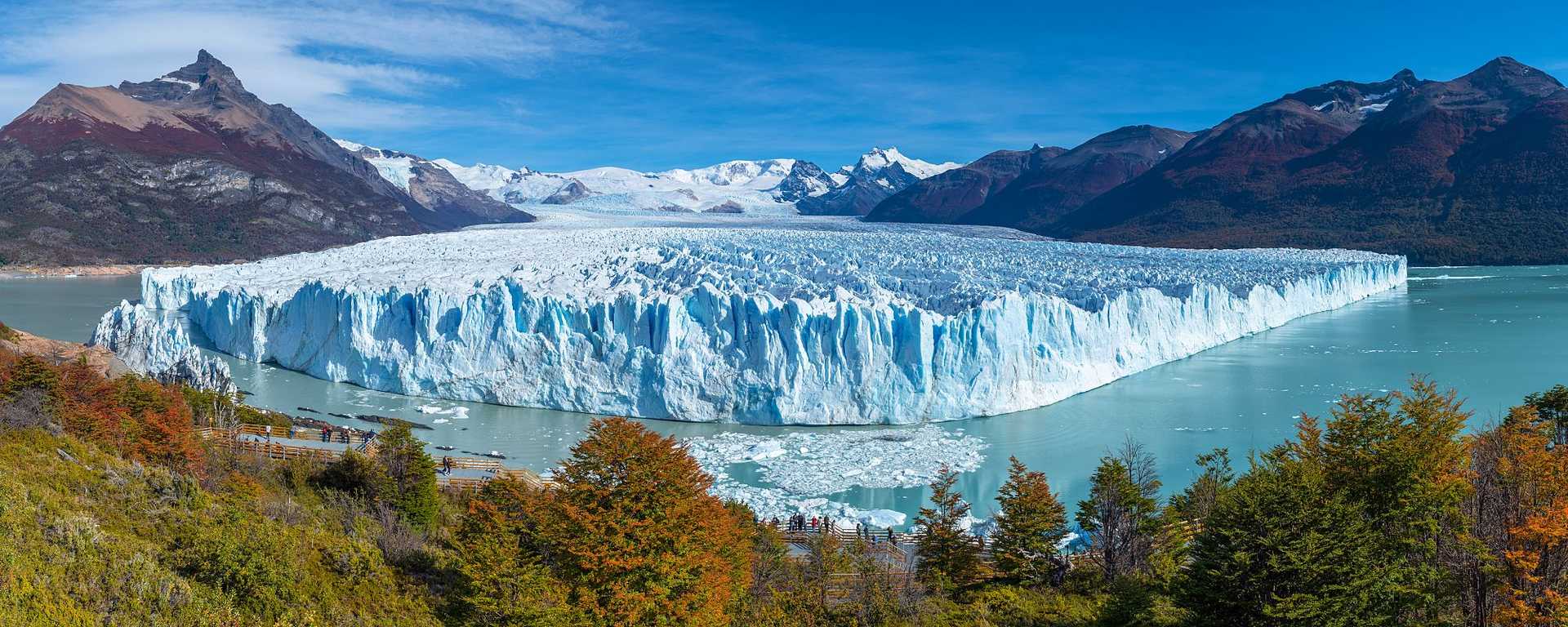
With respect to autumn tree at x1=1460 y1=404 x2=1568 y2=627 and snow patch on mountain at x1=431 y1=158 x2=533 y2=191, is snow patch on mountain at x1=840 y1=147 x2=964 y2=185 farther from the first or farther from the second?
autumn tree at x1=1460 y1=404 x2=1568 y2=627

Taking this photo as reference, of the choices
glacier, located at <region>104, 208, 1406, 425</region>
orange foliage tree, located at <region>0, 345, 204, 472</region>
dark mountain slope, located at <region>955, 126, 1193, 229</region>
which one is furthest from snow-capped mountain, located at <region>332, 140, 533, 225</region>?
orange foliage tree, located at <region>0, 345, 204, 472</region>

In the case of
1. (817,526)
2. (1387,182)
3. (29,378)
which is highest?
(1387,182)

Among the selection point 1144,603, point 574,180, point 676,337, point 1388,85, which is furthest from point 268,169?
point 1388,85

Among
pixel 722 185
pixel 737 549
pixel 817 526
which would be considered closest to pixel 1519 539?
pixel 737 549

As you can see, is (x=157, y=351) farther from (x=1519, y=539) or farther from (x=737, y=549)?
(x=1519, y=539)

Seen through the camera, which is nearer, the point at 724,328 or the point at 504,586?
the point at 504,586

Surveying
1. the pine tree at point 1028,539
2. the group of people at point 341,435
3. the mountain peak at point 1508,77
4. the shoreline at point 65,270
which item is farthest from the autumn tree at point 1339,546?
the mountain peak at point 1508,77
